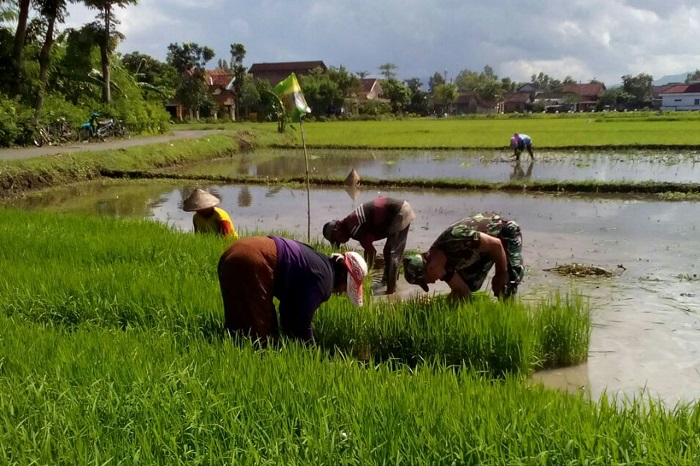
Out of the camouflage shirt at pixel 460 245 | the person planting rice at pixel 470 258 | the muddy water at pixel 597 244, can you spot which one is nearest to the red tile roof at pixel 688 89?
the muddy water at pixel 597 244

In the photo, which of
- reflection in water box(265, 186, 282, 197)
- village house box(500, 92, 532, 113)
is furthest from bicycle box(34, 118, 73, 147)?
village house box(500, 92, 532, 113)

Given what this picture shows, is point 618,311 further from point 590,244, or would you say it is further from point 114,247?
point 114,247

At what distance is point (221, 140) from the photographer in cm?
2241

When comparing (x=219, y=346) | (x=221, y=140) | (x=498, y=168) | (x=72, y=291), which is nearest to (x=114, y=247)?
(x=72, y=291)

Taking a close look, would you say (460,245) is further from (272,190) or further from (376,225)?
(272,190)

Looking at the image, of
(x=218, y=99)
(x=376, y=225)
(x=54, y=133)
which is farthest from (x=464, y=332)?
(x=218, y=99)

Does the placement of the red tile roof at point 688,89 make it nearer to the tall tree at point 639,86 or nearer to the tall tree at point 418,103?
the tall tree at point 639,86

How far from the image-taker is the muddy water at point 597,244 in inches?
147

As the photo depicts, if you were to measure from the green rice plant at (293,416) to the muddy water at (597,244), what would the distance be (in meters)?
1.10

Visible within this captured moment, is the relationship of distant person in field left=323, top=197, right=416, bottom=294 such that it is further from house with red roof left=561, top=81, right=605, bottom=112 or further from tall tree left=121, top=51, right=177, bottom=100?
house with red roof left=561, top=81, right=605, bottom=112

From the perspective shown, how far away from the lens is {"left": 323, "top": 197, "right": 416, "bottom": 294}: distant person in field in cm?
464

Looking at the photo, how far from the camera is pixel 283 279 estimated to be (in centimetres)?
292

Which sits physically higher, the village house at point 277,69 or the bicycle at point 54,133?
the village house at point 277,69

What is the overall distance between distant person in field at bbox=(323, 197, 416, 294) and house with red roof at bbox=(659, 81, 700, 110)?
77174 mm
